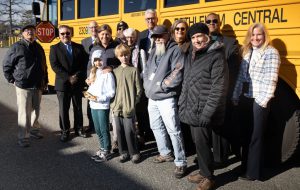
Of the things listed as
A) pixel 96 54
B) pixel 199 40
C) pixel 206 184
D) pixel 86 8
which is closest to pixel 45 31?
pixel 86 8

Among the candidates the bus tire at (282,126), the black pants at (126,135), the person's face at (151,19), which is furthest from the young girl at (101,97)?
the bus tire at (282,126)

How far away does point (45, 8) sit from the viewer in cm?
813

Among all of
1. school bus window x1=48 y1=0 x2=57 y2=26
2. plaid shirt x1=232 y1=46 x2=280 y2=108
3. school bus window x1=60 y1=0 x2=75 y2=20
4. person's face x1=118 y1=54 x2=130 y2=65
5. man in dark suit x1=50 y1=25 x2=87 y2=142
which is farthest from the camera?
school bus window x1=48 y1=0 x2=57 y2=26

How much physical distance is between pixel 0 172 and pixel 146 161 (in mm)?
1694

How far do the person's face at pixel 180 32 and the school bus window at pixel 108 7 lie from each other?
192 cm

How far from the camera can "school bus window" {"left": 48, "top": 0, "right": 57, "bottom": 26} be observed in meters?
7.73

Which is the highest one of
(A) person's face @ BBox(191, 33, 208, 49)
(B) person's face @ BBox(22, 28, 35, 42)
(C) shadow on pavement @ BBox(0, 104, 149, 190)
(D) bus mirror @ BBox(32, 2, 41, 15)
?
(D) bus mirror @ BBox(32, 2, 41, 15)

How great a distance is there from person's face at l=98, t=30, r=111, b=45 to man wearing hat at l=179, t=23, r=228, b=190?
4.71 feet

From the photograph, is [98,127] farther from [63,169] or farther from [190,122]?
[190,122]

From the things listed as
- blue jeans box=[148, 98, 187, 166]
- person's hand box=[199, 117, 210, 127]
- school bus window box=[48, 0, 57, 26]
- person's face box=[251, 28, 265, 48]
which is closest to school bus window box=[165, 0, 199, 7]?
person's face box=[251, 28, 265, 48]

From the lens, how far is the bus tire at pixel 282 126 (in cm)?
391

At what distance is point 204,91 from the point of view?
3.36 metres

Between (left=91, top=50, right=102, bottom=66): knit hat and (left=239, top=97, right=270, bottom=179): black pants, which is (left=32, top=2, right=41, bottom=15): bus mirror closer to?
(left=91, top=50, right=102, bottom=66): knit hat

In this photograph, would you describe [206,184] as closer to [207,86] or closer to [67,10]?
[207,86]
